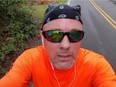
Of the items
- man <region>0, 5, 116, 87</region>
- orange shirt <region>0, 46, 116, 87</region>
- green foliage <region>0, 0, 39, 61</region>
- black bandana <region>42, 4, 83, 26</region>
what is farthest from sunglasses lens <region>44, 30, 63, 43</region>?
green foliage <region>0, 0, 39, 61</region>

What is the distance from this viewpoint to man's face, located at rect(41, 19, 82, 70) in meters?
2.65

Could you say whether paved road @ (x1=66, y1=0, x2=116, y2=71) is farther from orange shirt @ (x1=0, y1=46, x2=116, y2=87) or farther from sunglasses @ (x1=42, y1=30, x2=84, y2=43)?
sunglasses @ (x1=42, y1=30, x2=84, y2=43)

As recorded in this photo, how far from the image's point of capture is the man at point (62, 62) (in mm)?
2672

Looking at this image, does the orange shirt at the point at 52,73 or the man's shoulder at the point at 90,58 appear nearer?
the orange shirt at the point at 52,73

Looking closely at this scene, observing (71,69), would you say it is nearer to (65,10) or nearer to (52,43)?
(52,43)

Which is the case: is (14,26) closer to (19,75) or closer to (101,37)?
(101,37)

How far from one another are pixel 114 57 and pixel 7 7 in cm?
567

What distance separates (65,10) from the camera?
8.96 feet

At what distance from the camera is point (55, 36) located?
8.74 ft

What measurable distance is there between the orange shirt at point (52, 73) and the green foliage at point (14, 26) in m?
8.13

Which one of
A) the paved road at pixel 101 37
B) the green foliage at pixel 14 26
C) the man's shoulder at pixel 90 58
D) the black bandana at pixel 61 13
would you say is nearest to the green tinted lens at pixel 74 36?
the black bandana at pixel 61 13

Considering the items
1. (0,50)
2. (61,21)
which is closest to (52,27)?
(61,21)

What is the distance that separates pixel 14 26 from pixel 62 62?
37.6 feet

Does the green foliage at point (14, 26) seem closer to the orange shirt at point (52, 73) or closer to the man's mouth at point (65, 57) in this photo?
the orange shirt at point (52, 73)
